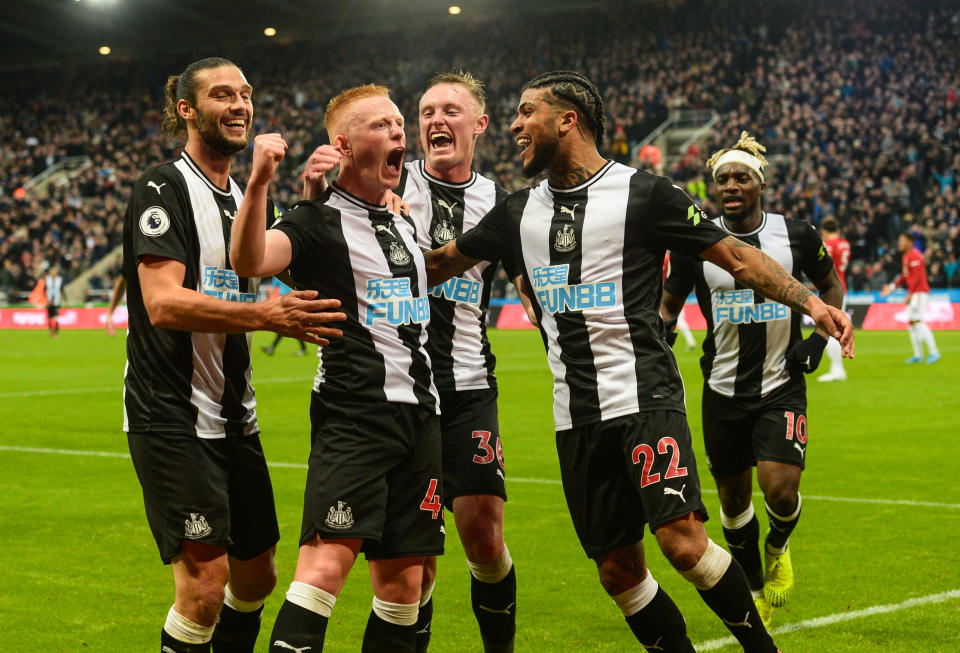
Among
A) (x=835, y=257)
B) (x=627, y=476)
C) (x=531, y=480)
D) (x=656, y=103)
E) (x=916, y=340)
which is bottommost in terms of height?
(x=531, y=480)

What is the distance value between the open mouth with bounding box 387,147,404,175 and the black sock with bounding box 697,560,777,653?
1.91m

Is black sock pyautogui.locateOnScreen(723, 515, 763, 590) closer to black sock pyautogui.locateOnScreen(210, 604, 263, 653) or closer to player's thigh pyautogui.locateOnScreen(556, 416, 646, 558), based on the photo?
player's thigh pyautogui.locateOnScreen(556, 416, 646, 558)

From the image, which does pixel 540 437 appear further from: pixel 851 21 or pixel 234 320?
pixel 851 21

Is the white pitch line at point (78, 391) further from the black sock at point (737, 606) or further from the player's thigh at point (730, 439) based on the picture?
the black sock at point (737, 606)

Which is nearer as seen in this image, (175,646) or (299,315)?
(299,315)

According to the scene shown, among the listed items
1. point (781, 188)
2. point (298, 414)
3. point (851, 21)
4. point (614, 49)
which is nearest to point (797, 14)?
point (851, 21)

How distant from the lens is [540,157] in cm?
467

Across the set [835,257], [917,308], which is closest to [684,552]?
[835,257]

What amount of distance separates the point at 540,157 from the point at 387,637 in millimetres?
1929

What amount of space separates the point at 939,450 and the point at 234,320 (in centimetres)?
903

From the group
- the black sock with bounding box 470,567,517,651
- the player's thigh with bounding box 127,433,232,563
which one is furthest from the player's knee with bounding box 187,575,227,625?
the black sock with bounding box 470,567,517,651

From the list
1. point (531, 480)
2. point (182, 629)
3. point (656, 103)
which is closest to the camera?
point (182, 629)

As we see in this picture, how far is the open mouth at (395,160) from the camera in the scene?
13.9 ft

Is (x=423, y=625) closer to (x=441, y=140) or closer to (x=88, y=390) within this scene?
(x=441, y=140)
